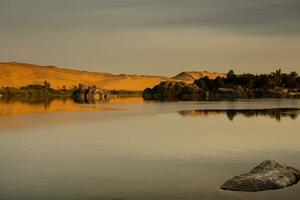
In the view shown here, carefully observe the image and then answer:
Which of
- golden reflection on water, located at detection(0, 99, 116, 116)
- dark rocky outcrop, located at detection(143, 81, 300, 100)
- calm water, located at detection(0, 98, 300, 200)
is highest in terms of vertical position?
dark rocky outcrop, located at detection(143, 81, 300, 100)

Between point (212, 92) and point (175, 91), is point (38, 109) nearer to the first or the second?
point (175, 91)

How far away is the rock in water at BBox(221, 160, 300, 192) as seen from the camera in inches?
655

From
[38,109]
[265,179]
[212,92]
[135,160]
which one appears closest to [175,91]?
[212,92]

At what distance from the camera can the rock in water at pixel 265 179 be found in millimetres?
16625

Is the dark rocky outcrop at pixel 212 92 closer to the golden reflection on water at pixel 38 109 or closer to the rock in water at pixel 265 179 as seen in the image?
the golden reflection on water at pixel 38 109

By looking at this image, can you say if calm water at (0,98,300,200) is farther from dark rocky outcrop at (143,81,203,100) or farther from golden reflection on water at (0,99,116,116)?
dark rocky outcrop at (143,81,203,100)

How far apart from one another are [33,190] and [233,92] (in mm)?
172617

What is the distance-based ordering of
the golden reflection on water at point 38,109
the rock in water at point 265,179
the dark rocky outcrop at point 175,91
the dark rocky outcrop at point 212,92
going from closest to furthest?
1. the rock in water at point 265,179
2. the golden reflection on water at point 38,109
3. the dark rocky outcrop at point 175,91
4. the dark rocky outcrop at point 212,92

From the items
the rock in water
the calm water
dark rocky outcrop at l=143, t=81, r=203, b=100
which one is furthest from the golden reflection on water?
dark rocky outcrop at l=143, t=81, r=203, b=100

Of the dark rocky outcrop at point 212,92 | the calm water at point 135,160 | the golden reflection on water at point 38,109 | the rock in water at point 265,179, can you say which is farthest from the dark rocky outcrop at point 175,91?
the rock in water at point 265,179

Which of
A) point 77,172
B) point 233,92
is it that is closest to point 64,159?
point 77,172

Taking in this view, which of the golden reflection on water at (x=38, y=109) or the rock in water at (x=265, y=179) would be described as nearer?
the rock in water at (x=265, y=179)

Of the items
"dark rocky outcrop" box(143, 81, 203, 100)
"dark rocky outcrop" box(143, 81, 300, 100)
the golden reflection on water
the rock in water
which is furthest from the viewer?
"dark rocky outcrop" box(143, 81, 300, 100)

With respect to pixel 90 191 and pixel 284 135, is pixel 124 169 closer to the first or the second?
pixel 90 191
